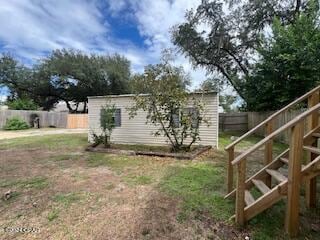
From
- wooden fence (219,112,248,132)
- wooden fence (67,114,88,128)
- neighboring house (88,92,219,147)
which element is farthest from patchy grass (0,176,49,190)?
wooden fence (67,114,88,128)

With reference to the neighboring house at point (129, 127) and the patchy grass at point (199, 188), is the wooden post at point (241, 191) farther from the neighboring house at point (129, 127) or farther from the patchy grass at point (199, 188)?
the neighboring house at point (129, 127)

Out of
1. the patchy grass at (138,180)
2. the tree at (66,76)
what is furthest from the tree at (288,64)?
the tree at (66,76)

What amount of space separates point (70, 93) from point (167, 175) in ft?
83.9

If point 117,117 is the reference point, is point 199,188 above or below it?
below

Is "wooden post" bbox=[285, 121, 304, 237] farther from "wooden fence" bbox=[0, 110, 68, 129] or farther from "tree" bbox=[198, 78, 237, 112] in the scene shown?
"wooden fence" bbox=[0, 110, 68, 129]

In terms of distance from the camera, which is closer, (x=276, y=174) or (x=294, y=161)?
(x=294, y=161)

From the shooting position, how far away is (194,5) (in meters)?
16.5

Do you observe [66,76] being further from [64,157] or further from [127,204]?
[127,204]

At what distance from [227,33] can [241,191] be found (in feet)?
49.5

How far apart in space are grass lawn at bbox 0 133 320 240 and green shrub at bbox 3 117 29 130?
1504 centimetres

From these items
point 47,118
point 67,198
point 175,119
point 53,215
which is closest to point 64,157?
point 175,119

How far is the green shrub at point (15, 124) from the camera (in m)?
19.5

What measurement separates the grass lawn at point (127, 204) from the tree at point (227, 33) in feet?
37.0

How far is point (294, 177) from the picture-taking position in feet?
8.94
